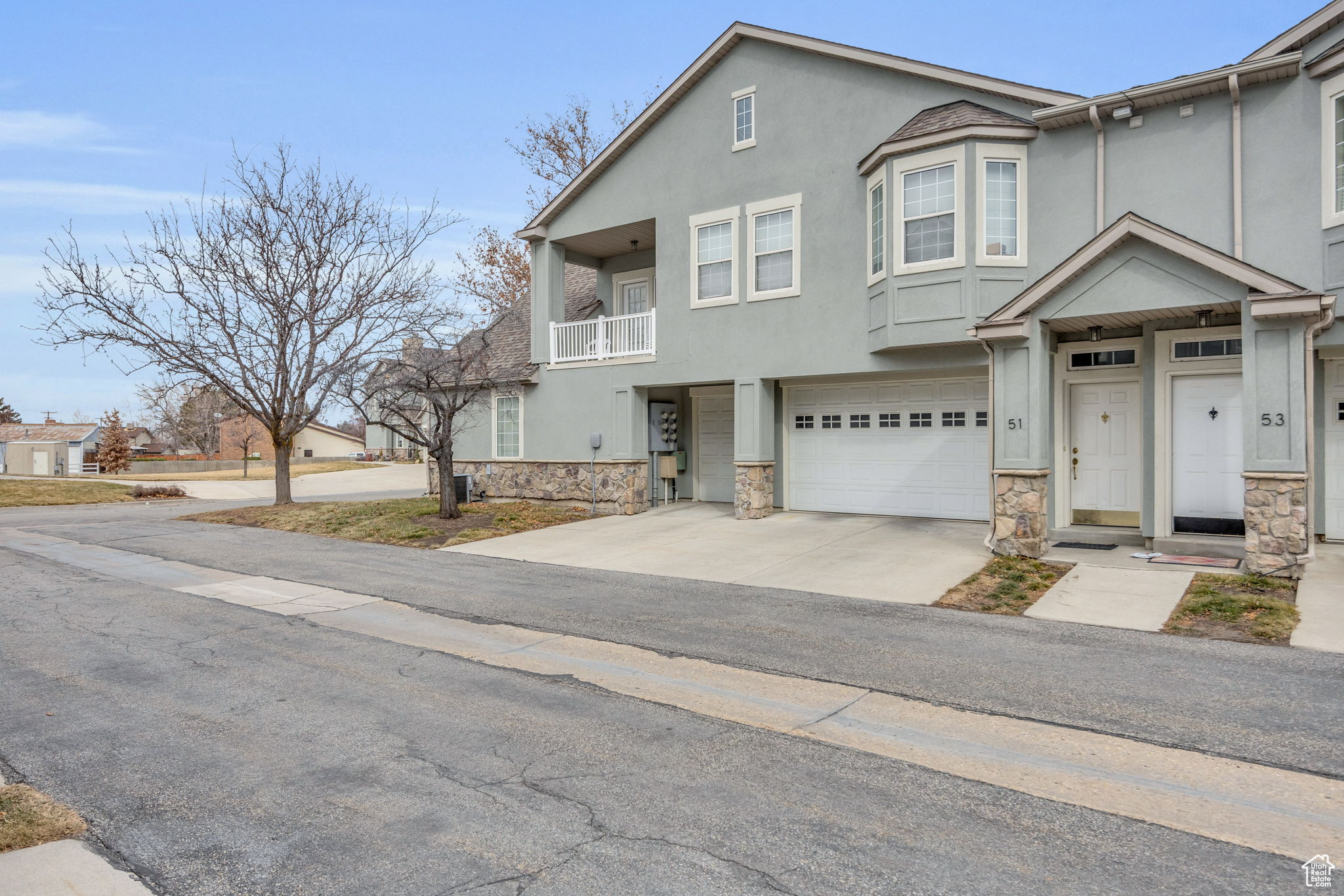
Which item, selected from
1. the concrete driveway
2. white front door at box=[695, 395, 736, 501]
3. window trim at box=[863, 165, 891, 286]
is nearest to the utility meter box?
white front door at box=[695, 395, 736, 501]

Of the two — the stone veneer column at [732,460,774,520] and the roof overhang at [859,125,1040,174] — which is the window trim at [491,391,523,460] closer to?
the stone veneer column at [732,460,774,520]

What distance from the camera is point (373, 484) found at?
1375 inches

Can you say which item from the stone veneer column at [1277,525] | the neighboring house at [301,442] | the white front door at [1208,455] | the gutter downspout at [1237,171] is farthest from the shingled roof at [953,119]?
the neighboring house at [301,442]

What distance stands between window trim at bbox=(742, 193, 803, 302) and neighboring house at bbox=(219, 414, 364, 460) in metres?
56.2

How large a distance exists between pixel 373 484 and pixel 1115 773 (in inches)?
1349

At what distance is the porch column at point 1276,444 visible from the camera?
9.08 metres

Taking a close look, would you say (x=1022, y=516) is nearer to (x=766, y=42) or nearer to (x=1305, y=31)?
(x=1305, y=31)

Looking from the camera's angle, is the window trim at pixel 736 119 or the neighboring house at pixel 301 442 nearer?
the window trim at pixel 736 119

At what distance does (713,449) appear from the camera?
18406 mm

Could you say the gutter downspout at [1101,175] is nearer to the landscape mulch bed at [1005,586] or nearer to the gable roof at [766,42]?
the gable roof at [766,42]

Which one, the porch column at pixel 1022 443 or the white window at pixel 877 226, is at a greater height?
the white window at pixel 877 226

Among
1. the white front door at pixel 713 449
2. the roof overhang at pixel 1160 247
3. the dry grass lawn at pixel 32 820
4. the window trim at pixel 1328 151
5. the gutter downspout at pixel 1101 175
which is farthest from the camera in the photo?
the white front door at pixel 713 449

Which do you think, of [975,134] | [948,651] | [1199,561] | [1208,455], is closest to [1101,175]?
[975,134]

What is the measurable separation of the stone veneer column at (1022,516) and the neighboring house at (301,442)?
6151 centimetres
